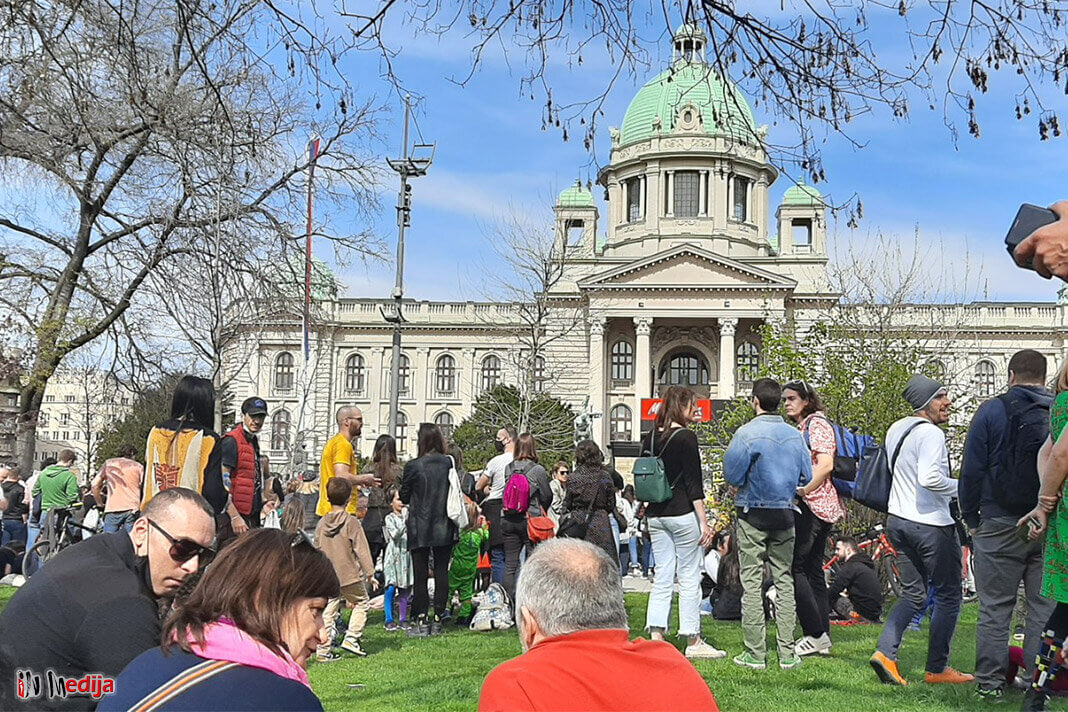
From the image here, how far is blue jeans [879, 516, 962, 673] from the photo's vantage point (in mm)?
6137

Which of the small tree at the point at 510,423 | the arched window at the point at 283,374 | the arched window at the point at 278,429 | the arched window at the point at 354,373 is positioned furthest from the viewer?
the arched window at the point at 354,373

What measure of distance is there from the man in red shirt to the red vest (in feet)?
18.3

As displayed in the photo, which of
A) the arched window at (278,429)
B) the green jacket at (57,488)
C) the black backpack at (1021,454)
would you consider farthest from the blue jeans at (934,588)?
the arched window at (278,429)

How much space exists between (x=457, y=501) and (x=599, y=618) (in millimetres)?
6423

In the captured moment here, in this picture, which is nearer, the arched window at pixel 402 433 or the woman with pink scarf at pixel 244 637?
the woman with pink scarf at pixel 244 637

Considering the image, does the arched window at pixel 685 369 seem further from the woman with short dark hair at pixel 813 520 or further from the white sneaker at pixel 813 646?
the white sneaker at pixel 813 646

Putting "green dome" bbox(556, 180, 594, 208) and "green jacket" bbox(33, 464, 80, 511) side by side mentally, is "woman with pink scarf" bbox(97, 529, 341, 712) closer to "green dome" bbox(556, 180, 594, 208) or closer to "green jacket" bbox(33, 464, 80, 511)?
"green jacket" bbox(33, 464, 80, 511)

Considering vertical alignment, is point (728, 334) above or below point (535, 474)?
above

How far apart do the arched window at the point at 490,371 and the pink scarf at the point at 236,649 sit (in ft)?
219

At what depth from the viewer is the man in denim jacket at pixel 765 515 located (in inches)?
268

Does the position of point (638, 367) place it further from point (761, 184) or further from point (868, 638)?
point (868, 638)

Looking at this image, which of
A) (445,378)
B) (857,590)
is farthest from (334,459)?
(445,378)

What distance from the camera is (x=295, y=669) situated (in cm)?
260

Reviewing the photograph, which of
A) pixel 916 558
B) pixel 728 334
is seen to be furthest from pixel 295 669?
pixel 728 334
